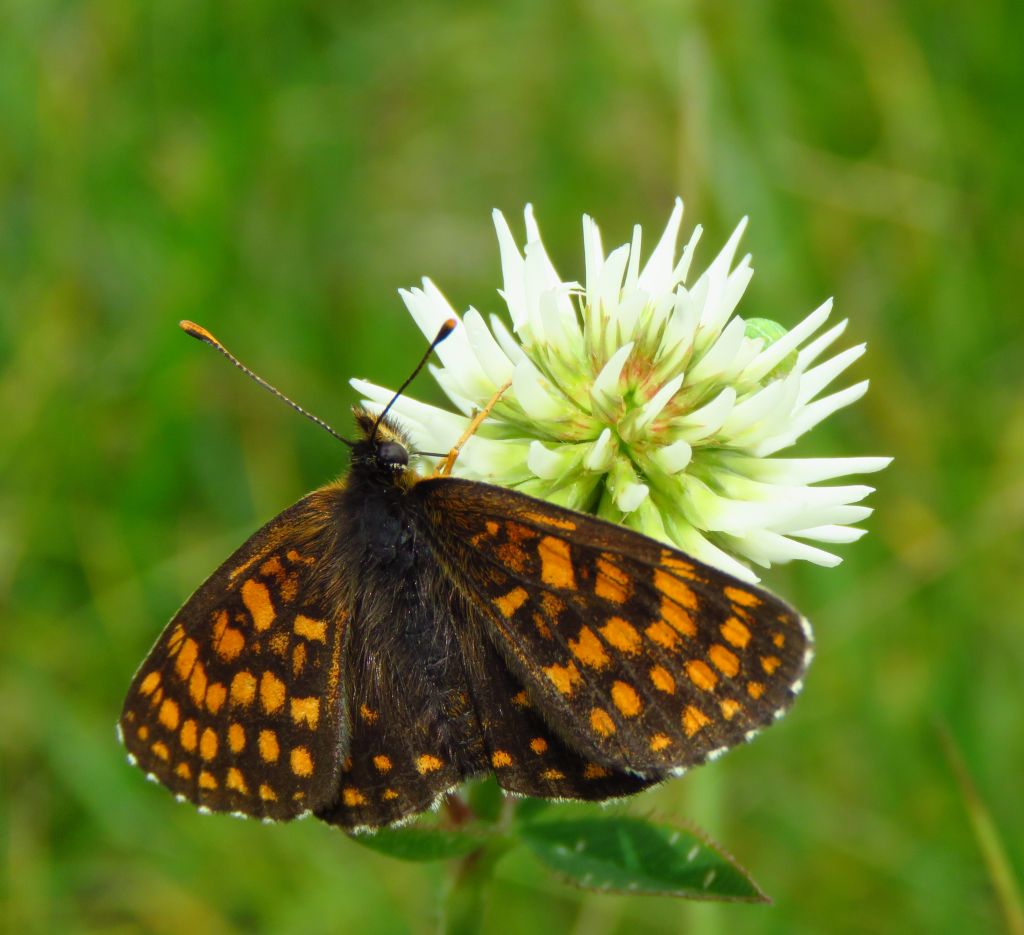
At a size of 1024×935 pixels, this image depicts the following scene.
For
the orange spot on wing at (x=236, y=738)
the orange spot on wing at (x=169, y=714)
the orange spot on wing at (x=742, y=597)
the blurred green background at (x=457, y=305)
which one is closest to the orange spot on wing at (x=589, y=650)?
the orange spot on wing at (x=742, y=597)

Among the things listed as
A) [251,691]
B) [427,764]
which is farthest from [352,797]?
[251,691]

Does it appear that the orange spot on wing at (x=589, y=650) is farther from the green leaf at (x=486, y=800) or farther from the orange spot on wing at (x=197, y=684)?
the orange spot on wing at (x=197, y=684)

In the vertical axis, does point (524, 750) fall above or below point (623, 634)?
below

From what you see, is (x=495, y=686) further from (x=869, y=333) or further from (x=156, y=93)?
(x=156, y=93)

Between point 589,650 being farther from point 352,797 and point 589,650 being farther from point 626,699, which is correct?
point 352,797

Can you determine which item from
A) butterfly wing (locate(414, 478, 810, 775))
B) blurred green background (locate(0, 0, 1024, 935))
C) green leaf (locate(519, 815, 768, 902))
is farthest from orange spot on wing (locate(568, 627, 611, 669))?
blurred green background (locate(0, 0, 1024, 935))
